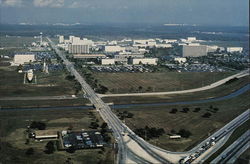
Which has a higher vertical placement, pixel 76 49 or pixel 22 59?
Answer: pixel 76 49

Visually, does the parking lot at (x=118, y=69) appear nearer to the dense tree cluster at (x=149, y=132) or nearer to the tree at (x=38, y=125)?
the tree at (x=38, y=125)

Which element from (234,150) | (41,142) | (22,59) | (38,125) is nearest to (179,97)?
(234,150)

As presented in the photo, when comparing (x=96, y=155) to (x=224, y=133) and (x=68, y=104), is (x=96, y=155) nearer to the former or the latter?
(x=224, y=133)

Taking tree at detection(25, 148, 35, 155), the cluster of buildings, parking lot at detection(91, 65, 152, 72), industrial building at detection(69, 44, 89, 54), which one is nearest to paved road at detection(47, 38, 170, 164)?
tree at detection(25, 148, 35, 155)

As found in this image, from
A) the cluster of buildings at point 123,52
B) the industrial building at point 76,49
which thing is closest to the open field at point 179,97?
the cluster of buildings at point 123,52

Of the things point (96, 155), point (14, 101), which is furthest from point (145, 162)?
point (14, 101)

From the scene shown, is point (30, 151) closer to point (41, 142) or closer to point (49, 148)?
point (49, 148)
